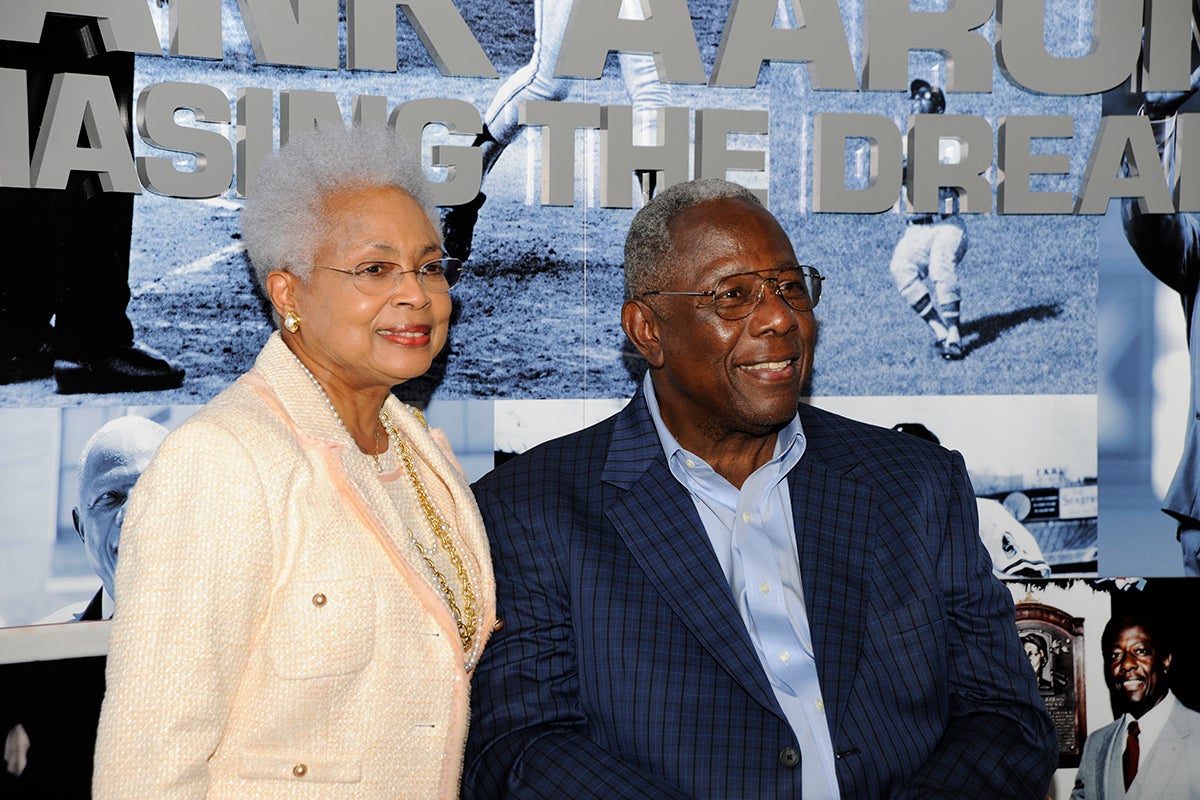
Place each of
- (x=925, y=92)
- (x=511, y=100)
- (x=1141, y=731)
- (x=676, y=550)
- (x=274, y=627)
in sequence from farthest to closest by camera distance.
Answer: (x=1141, y=731), (x=925, y=92), (x=511, y=100), (x=676, y=550), (x=274, y=627)

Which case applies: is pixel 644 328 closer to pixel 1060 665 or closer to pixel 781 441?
pixel 781 441

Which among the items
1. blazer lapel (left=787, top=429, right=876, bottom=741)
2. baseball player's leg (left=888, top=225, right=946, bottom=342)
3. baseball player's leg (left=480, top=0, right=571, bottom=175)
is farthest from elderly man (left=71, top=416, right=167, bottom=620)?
baseball player's leg (left=888, top=225, right=946, bottom=342)

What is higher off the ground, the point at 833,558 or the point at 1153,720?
the point at 833,558

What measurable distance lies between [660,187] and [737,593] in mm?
1447

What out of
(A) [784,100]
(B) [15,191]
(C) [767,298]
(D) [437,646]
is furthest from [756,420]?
(B) [15,191]

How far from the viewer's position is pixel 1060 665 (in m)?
3.58

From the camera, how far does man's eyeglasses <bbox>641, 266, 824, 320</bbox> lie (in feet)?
7.92

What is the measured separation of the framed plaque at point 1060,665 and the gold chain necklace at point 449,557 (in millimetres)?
2102

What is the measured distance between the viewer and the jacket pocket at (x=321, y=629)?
5.87 ft

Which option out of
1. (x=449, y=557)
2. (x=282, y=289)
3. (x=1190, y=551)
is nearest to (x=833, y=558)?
(x=449, y=557)

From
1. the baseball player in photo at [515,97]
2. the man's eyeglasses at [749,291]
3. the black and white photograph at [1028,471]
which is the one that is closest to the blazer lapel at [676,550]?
the man's eyeglasses at [749,291]

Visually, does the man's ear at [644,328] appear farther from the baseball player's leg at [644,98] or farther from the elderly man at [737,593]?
the baseball player's leg at [644,98]

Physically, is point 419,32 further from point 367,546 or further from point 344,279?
point 367,546

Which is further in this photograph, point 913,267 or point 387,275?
point 913,267
